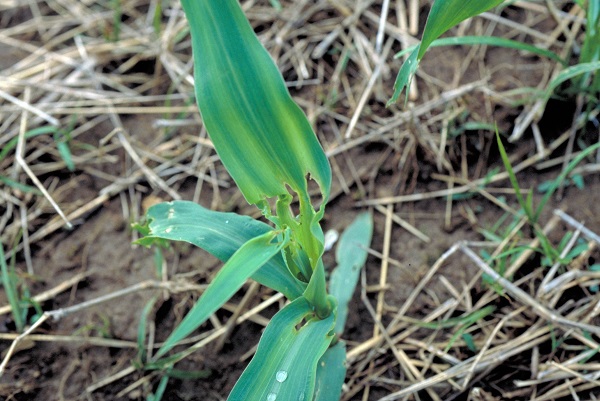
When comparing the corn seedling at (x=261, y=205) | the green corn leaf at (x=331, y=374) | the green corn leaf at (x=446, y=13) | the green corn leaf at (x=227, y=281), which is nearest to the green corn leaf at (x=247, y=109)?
the corn seedling at (x=261, y=205)

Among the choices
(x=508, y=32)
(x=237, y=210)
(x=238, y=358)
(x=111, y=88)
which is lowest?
(x=238, y=358)

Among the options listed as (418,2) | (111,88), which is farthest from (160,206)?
(418,2)

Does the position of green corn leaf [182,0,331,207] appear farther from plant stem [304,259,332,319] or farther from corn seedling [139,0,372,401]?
plant stem [304,259,332,319]

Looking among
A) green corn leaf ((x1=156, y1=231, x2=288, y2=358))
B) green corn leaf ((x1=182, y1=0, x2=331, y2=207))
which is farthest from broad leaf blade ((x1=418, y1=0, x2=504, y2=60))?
green corn leaf ((x1=156, y1=231, x2=288, y2=358))

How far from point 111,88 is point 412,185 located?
1.06 meters

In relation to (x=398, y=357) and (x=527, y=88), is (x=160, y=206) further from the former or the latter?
(x=527, y=88)

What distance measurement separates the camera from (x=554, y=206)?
1426 mm

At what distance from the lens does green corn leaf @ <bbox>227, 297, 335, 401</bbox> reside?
91cm

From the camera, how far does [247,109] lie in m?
0.93

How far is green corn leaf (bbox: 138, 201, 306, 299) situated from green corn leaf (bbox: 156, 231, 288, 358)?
0.13 meters

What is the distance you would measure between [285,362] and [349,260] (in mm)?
482

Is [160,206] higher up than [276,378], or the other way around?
[160,206]

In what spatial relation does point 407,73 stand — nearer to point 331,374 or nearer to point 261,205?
point 261,205

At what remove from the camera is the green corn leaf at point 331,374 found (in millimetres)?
1132
